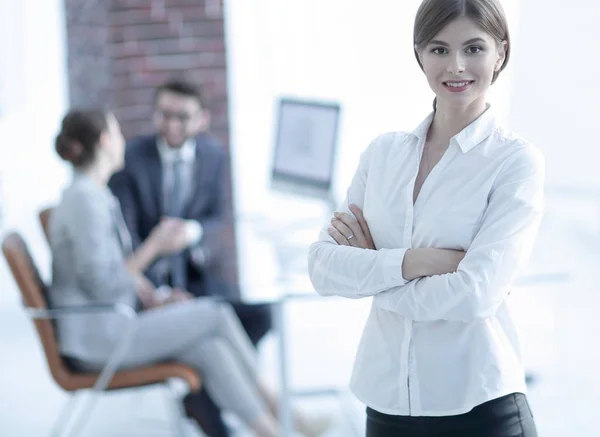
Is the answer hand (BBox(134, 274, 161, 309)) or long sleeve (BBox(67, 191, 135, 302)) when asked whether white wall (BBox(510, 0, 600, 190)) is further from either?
long sleeve (BBox(67, 191, 135, 302))

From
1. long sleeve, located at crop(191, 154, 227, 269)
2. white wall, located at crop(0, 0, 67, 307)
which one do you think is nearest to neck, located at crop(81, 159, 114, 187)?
long sleeve, located at crop(191, 154, 227, 269)

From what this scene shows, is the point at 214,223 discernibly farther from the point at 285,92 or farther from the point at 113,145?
the point at 285,92

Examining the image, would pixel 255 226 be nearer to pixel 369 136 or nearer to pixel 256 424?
pixel 256 424

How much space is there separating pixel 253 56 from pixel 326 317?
4.72 ft

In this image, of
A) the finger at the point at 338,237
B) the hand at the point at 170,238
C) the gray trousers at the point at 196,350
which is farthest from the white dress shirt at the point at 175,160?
the finger at the point at 338,237

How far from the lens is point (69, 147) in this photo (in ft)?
9.53

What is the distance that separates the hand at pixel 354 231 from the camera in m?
1.55

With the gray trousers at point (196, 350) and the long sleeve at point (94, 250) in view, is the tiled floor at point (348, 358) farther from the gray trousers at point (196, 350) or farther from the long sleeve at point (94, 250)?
the long sleeve at point (94, 250)

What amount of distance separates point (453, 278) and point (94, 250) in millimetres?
1573

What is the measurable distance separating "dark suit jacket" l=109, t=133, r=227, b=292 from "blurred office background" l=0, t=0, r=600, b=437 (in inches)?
12.0

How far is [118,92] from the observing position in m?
4.11

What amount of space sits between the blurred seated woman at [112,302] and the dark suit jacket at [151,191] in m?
0.46

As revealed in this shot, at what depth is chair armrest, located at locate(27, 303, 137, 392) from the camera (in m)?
2.62

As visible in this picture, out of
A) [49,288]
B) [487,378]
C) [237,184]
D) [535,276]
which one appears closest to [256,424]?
[49,288]
